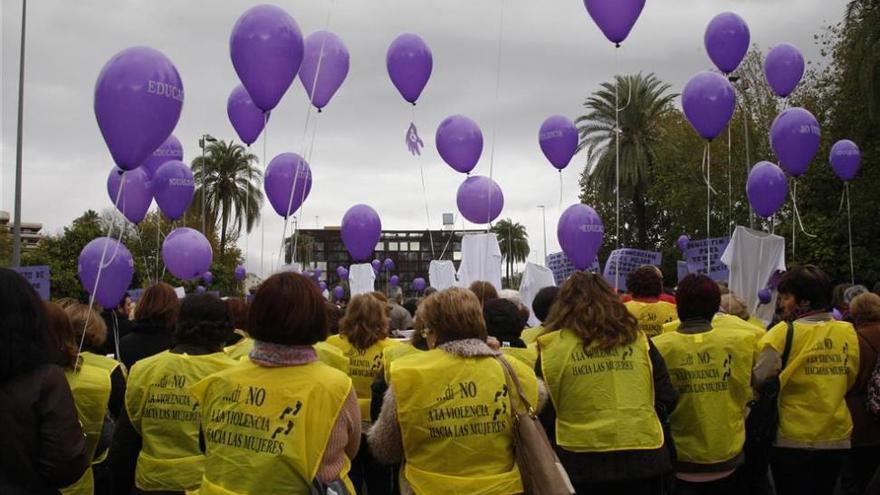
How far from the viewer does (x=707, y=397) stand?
186 inches

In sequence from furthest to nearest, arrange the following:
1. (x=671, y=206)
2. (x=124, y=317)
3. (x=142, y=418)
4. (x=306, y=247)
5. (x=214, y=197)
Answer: (x=306, y=247) < (x=214, y=197) < (x=671, y=206) < (x=124, y=317) < (x=142, y=418)

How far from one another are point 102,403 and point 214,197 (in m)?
39.7

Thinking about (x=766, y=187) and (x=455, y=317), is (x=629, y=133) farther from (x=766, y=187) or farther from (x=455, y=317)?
(x=455, y=317)

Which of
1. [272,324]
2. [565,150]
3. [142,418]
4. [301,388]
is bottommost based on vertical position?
[142,418]

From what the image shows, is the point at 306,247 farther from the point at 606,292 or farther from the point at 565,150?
the point at 606,292

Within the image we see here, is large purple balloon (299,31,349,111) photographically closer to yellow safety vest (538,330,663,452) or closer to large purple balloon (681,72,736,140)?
large purple balloon (681,72,736,140)

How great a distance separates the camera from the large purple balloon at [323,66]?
395 inches

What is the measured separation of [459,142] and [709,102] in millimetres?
3473

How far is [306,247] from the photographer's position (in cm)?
8269

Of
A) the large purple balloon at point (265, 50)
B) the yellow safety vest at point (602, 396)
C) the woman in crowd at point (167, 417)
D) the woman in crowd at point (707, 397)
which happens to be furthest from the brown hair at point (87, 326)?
the large purple balloon at point (265, 50)

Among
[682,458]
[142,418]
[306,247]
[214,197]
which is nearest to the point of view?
[142,418]

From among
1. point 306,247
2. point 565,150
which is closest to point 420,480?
point 565,150

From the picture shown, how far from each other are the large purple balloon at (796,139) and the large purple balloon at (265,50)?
759cm

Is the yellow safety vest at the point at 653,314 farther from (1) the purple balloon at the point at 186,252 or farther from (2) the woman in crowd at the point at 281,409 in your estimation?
(1) the purple balloon at the point at 186,252
